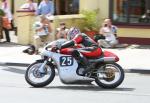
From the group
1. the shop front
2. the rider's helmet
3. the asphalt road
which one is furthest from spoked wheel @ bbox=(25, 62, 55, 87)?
the shop front

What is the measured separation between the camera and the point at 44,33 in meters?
18.0

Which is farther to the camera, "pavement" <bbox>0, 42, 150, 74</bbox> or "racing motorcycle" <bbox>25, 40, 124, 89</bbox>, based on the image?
"pavement" <bbox>0, 42, 150, 74</bbox>

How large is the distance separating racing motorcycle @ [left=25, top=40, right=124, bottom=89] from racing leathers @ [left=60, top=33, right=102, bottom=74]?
0.08 meters

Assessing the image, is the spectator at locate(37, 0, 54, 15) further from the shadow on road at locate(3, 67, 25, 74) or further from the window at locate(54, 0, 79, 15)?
the shadow on road at locate(3, 67, 25, 74)

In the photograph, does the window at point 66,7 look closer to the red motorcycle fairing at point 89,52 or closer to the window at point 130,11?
the window at point 130,11

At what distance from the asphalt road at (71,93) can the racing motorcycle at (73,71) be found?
0.17m

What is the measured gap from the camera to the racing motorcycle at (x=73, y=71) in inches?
465

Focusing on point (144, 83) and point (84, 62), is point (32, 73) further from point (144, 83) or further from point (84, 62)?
point (144, 83)

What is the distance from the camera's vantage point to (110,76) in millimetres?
11836

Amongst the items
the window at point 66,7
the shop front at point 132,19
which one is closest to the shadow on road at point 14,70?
the shop front at point 132,19

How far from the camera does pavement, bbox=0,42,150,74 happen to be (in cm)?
1571

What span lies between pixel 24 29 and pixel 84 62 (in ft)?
29.2

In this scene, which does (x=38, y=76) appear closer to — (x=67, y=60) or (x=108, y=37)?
(x=67, y=60)

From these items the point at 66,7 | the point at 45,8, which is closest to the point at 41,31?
the point at 45,8
